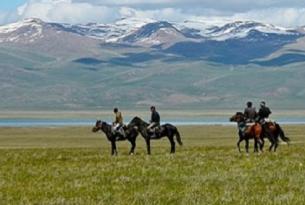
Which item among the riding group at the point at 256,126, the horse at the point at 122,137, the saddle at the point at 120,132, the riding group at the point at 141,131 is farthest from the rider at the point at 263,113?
the saddle at the point at 120,132

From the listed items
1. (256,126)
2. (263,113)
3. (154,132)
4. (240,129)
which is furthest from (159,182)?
(154,132)

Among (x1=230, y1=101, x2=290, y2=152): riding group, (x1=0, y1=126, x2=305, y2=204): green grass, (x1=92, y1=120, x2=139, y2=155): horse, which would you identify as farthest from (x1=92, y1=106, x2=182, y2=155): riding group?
(x1=0, y1=126, x2=305, y2=204): green grass

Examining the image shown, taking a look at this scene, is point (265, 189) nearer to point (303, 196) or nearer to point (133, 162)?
point (303, 196)

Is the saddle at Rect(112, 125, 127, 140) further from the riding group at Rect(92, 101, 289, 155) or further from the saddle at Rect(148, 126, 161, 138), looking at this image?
the saddle at Rect(148, 126, 161, 138)

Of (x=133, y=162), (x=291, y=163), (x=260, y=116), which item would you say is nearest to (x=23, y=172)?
(x=133, y=162)

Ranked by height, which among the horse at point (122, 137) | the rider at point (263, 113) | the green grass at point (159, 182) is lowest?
the green grass at point (159, 182)

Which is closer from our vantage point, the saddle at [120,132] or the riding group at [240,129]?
the riding group at [240,129]

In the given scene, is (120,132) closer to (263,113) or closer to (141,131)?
(141,131)

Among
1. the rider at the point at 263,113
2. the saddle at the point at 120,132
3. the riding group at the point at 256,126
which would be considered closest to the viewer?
the riding group at the point at 256,126

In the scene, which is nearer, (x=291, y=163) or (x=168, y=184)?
(x=168, y=184)

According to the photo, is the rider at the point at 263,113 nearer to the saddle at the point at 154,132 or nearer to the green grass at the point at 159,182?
the saddle at the point at 154,132

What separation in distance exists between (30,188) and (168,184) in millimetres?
3401

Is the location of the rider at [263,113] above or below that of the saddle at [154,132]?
above

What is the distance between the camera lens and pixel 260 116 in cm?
3744
